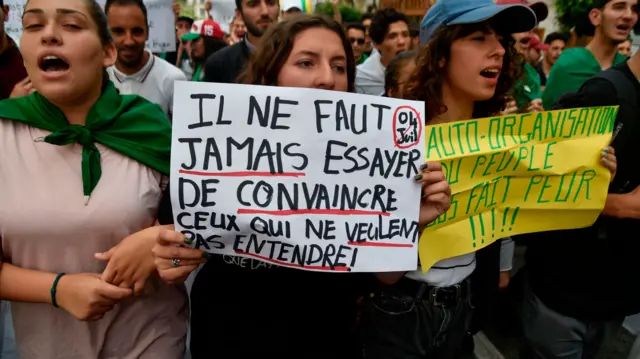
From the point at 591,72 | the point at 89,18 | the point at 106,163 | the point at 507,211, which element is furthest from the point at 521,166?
the point at 591,72

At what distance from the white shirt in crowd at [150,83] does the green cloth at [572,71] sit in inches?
112

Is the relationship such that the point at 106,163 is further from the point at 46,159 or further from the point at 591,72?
the point at 591,72

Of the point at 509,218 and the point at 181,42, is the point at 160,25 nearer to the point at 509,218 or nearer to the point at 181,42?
the point at 181,42

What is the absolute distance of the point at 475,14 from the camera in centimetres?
181

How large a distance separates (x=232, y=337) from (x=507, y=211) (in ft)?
3.84

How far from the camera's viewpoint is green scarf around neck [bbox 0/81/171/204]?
1.42 meters

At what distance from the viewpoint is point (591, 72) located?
11.2 feet

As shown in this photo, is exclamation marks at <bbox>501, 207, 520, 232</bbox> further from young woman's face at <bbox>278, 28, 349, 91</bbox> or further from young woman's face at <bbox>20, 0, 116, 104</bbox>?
young woman's face at <bbox>20, 0, 116, 104</bbox>

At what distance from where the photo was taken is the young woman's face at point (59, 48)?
142 centimetres

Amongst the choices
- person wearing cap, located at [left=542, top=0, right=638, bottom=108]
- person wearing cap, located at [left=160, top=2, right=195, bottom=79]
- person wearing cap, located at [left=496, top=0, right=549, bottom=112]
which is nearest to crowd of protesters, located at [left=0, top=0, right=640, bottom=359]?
person wearing cap, located at [left=496, top=0, right=549, bottom=112]

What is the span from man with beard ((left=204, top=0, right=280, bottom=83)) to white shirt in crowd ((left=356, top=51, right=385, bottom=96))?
1.04 meters

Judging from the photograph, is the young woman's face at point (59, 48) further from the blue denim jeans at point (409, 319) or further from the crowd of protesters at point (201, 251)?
the blue denim jeans at point (409, 319)

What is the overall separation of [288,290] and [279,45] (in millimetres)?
788

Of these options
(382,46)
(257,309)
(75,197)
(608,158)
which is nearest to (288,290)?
(257,309)
